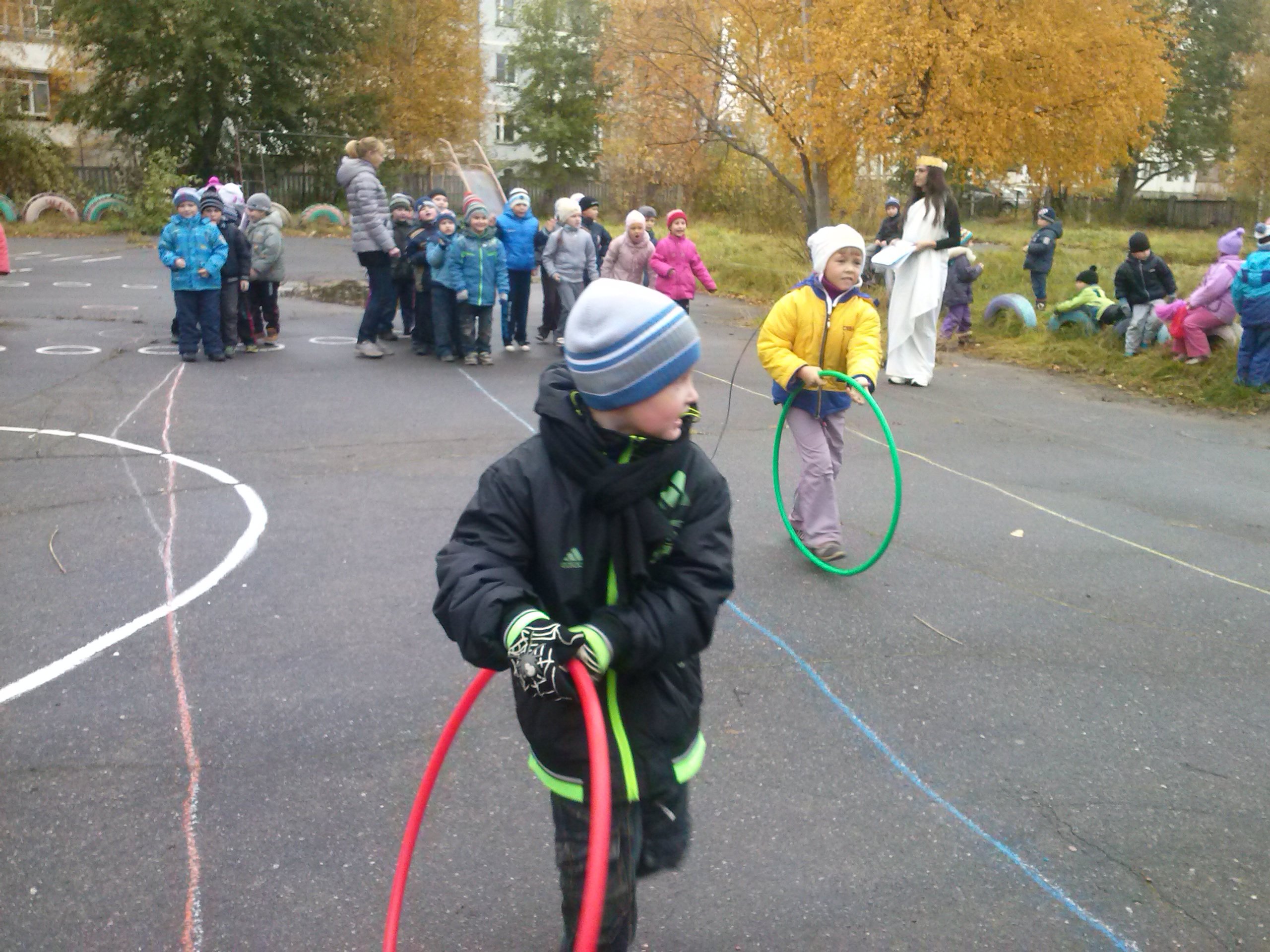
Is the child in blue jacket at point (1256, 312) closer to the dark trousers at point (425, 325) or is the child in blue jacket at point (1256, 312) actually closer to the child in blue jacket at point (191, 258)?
the dark trousers at point (425, 325)

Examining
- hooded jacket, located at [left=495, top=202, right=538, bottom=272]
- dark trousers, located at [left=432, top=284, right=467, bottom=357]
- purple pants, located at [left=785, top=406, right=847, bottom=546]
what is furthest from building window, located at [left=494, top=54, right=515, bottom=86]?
purple pants, located at [left=785, top=406, right=847, bottom=546]

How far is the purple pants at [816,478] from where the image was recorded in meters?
6.77

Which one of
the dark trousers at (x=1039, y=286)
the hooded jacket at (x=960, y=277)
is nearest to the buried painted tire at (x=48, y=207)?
the dark trousers at (x=1039, y=286)

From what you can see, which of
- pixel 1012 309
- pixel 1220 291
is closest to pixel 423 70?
pixel 1012 309

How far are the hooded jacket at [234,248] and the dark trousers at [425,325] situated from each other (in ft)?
6.34

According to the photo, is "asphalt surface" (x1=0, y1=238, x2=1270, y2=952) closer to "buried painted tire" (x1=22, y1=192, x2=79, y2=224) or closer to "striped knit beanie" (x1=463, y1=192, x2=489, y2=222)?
"striped knit beanie" (x1=463, y1=192, x2=489, y2=222)

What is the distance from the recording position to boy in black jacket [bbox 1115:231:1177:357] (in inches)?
575

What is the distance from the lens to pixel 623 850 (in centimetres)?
269

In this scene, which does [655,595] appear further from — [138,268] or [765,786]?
[138,268]

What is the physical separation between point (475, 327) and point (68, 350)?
4.57 m

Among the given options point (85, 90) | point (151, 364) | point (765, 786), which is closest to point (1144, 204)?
point (85, 90)

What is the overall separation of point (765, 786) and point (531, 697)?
178 cm

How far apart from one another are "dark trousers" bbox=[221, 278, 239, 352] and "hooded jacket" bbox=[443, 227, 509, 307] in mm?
2438

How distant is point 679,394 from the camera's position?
104 inches
